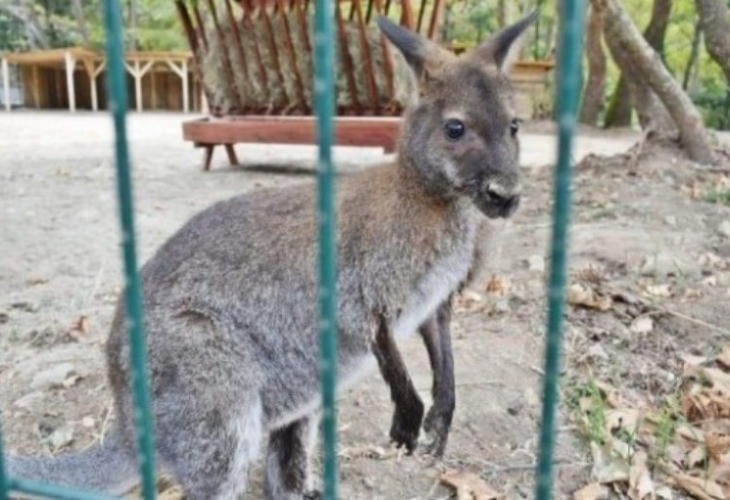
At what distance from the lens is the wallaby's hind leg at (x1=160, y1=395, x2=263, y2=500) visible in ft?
6.91

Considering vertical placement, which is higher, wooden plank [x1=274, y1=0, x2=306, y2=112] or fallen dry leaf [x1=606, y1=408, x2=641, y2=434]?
wooden plank [x1=274, y1=0, x2=306, y2=112]

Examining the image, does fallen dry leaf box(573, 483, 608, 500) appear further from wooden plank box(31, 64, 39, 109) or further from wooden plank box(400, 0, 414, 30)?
wooden plank box(31, 64, 39, 109)

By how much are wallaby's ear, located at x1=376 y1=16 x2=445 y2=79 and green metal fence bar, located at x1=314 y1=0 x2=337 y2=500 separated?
145 centimetres

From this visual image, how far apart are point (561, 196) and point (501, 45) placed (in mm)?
1671

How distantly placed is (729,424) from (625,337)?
67 cm

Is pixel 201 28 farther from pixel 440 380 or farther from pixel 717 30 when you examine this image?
pixel 440 380

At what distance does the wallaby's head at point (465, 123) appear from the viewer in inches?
86.9

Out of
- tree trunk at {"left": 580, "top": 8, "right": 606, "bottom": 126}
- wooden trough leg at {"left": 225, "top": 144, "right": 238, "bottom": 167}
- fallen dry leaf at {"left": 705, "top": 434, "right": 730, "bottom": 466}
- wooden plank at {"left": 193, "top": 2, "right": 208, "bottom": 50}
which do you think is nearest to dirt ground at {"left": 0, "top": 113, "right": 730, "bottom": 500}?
fallen dry leaf at {"left": 705, "top": 434, "right": 730, "bottom": 466}

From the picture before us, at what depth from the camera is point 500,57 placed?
8.16ft

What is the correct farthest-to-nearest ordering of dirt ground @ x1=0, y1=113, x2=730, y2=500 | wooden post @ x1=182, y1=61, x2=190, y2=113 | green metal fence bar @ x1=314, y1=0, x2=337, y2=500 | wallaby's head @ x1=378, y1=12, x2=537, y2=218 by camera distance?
wooden post @ x1=182, y1=61, x2=190, y2=113
dirt ground @ x1=0, y1=113, x2=730, y2=500
wallaby's head @ x1=378, y1=12, x2=537, y2=218
green metal fence bar @ x1=314, y1=0, x2=337, y2=500

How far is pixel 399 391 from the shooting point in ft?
7.89

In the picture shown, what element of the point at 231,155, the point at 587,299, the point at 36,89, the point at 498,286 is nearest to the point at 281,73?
the point at 231,155

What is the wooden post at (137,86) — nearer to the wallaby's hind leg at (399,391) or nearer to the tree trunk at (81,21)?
the tree trunk at (81,21)

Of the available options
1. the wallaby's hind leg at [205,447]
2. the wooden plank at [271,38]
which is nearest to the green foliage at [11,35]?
the wooden plank at [271,38]
